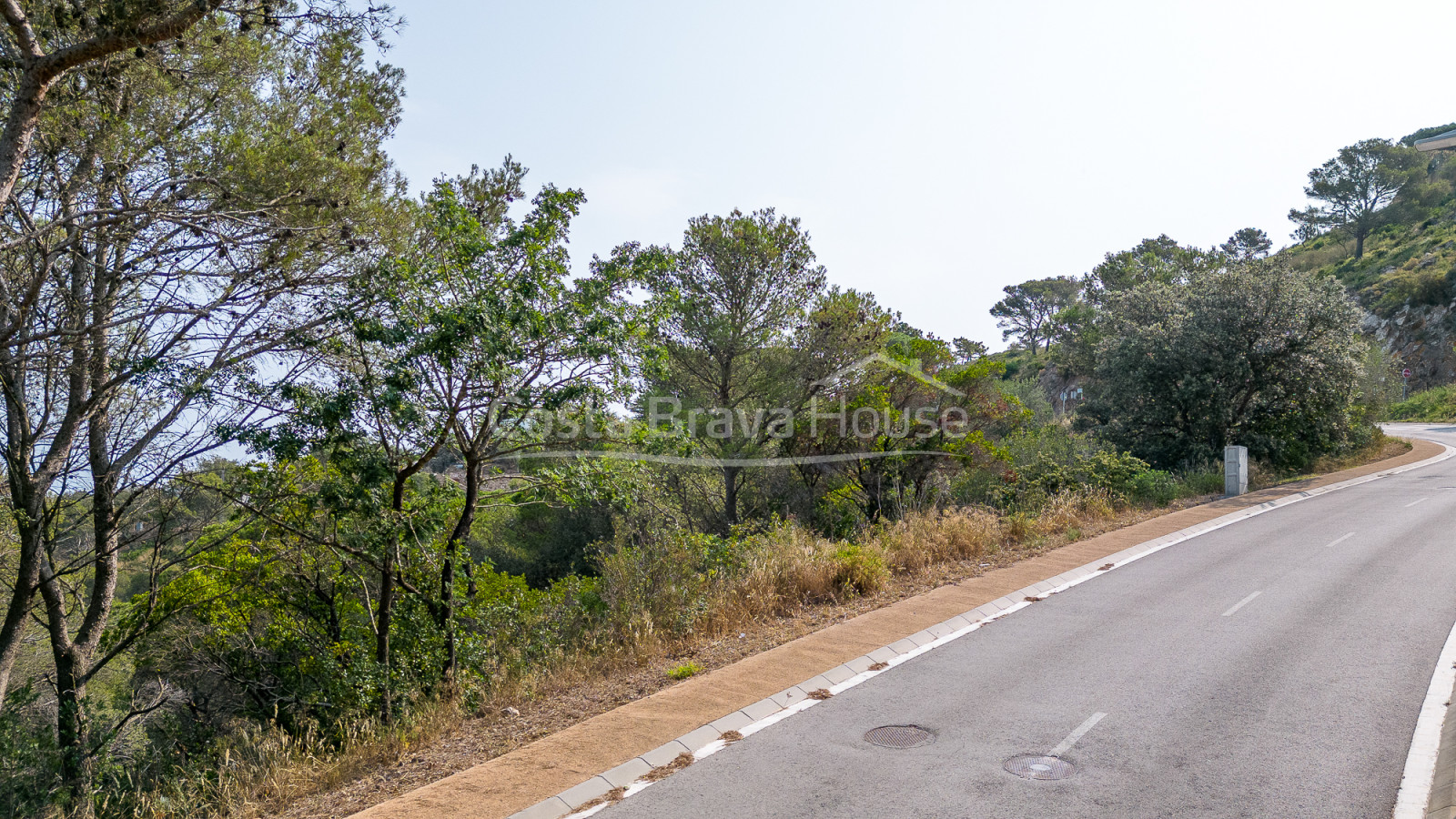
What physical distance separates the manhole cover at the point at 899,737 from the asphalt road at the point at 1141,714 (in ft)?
0.36

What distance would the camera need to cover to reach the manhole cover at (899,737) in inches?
248

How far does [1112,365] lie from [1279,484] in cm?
560

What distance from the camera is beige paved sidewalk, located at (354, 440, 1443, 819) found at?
18.2ft

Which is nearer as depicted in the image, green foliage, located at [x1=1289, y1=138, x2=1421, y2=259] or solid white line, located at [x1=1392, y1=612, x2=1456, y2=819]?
solid white line, located at [x1=1392, y1=612, x2=1456, y2=819]

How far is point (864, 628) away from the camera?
9.45 meters

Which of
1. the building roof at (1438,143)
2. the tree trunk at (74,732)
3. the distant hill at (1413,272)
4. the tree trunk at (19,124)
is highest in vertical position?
the building roof at (1438,143)

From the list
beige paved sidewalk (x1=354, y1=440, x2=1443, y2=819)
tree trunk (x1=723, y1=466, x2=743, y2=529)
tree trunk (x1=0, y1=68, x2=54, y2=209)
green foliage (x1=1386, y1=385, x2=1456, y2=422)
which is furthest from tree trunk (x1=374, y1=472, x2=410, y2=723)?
green foliage (x1=1386, y1=385, x2=1456, y2=422)

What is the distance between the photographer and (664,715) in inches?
273

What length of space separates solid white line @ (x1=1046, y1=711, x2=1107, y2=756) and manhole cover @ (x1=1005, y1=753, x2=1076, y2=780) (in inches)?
5.1

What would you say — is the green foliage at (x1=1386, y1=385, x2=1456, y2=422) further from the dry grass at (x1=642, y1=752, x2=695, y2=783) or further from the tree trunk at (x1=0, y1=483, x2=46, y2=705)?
the tree trunk at (x1=0, y1=483, x2=46, y2=705)

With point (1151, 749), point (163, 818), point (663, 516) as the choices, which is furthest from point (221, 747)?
point (663, 516)

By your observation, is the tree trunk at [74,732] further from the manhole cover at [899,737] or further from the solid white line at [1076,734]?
the solid white line at [1076,734]

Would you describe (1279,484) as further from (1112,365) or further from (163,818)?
(163,818)

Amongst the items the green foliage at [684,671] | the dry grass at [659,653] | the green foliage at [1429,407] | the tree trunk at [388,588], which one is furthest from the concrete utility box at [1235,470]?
the green foliage at [1429,407]
